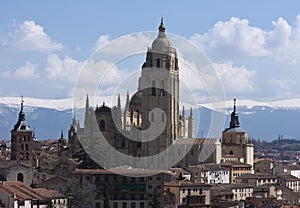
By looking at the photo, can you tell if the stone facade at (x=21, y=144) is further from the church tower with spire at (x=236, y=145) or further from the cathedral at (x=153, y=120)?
the church tower with spire at (x=236, y=145)

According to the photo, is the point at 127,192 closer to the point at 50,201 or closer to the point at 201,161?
the point at 50,201

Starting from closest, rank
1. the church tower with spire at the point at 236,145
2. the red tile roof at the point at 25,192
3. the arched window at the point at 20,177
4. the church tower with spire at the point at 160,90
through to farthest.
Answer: the red tile roof at the point at 25,192 → the arched window at the point at 20,177 → the church tower with spire at the point at 160,90 → the church tower with spire at the point at 236,145

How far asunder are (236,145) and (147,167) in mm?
25757

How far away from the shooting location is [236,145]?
117 m

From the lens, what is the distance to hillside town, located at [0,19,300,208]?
69.8 metres

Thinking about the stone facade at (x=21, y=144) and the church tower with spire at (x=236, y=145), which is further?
the church tower with spire at (x=236, y=145)

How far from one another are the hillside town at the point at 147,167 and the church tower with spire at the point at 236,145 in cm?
13

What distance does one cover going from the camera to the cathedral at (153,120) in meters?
99.6

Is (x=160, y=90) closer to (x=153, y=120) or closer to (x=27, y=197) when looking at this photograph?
(x=153, y=120)

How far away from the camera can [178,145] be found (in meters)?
101

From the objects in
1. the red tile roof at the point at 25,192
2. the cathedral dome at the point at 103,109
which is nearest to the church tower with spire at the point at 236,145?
the cathedral dome at the point at 103,109

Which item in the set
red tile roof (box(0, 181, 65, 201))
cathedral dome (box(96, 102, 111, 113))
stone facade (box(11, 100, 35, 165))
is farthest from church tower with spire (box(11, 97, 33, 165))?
red tile roof (box(0, 181, 65, 201))

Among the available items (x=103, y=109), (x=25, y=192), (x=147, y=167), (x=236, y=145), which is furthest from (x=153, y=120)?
(x=25, y=192)

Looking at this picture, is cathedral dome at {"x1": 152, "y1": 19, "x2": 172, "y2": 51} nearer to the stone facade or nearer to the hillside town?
the hillside town
